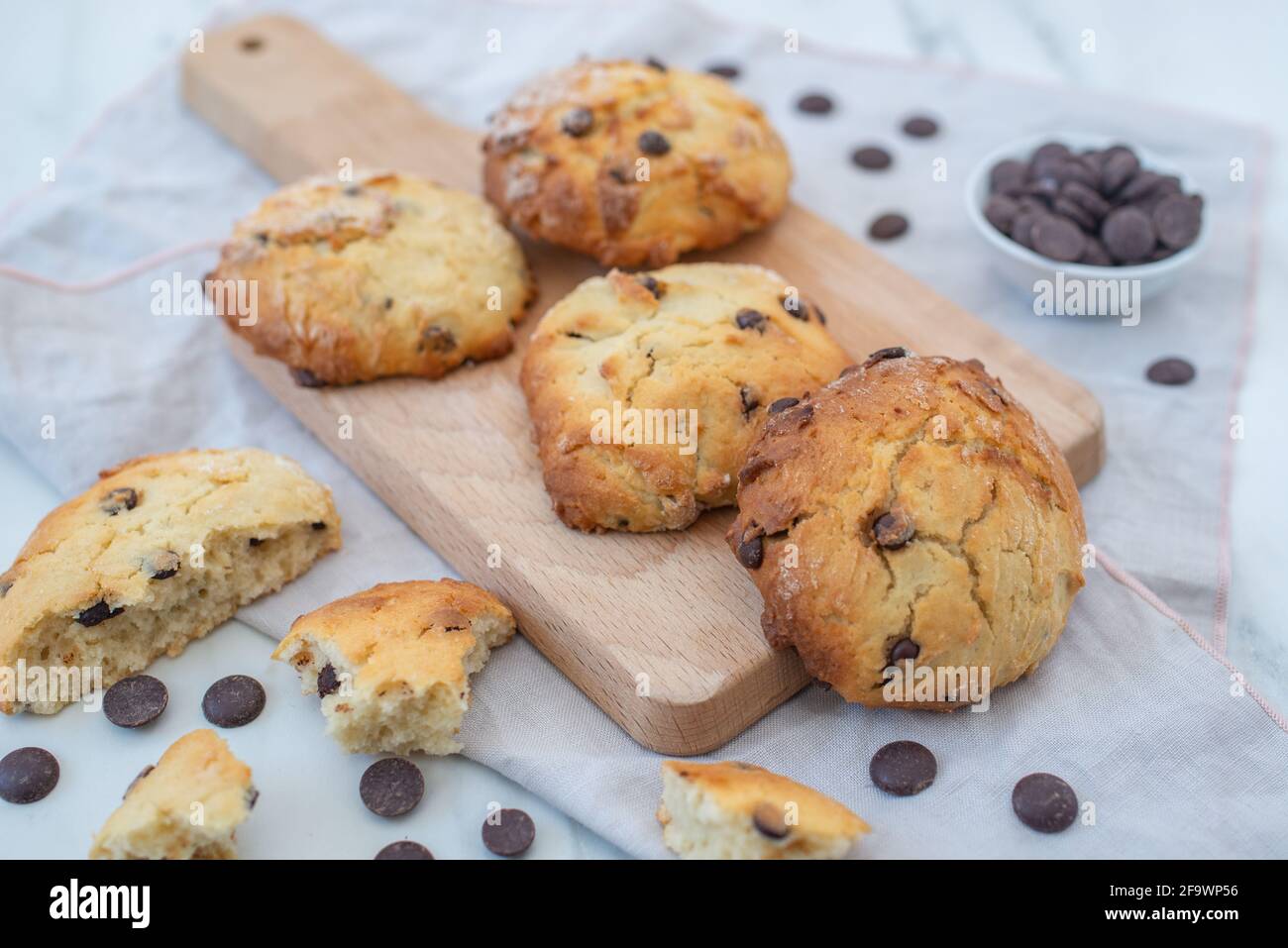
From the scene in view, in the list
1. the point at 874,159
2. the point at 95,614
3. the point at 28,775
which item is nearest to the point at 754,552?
the point at 95,614

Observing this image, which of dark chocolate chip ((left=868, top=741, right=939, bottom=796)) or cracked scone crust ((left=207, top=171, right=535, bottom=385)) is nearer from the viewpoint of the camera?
dark chocolate chip ((left=868, top=741, right=939, bottom=796))

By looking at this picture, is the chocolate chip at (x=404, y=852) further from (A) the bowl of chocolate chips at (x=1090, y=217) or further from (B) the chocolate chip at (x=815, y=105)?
(B) the chocolate chip at (x=815, y=105)

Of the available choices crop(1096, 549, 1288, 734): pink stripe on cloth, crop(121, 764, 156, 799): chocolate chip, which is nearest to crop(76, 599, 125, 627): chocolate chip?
crop(121, 764, 156, 799): chocolate chip

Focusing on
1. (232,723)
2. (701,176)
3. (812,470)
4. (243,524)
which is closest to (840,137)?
(701,176)

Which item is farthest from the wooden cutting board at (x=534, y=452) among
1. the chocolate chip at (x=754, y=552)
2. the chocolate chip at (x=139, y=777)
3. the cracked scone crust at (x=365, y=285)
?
the chocolate chip at (x=139, y=777)

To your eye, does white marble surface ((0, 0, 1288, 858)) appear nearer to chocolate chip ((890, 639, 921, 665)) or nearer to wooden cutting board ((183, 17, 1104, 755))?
wooden cutting board ((183, 17, 1104, 755))
